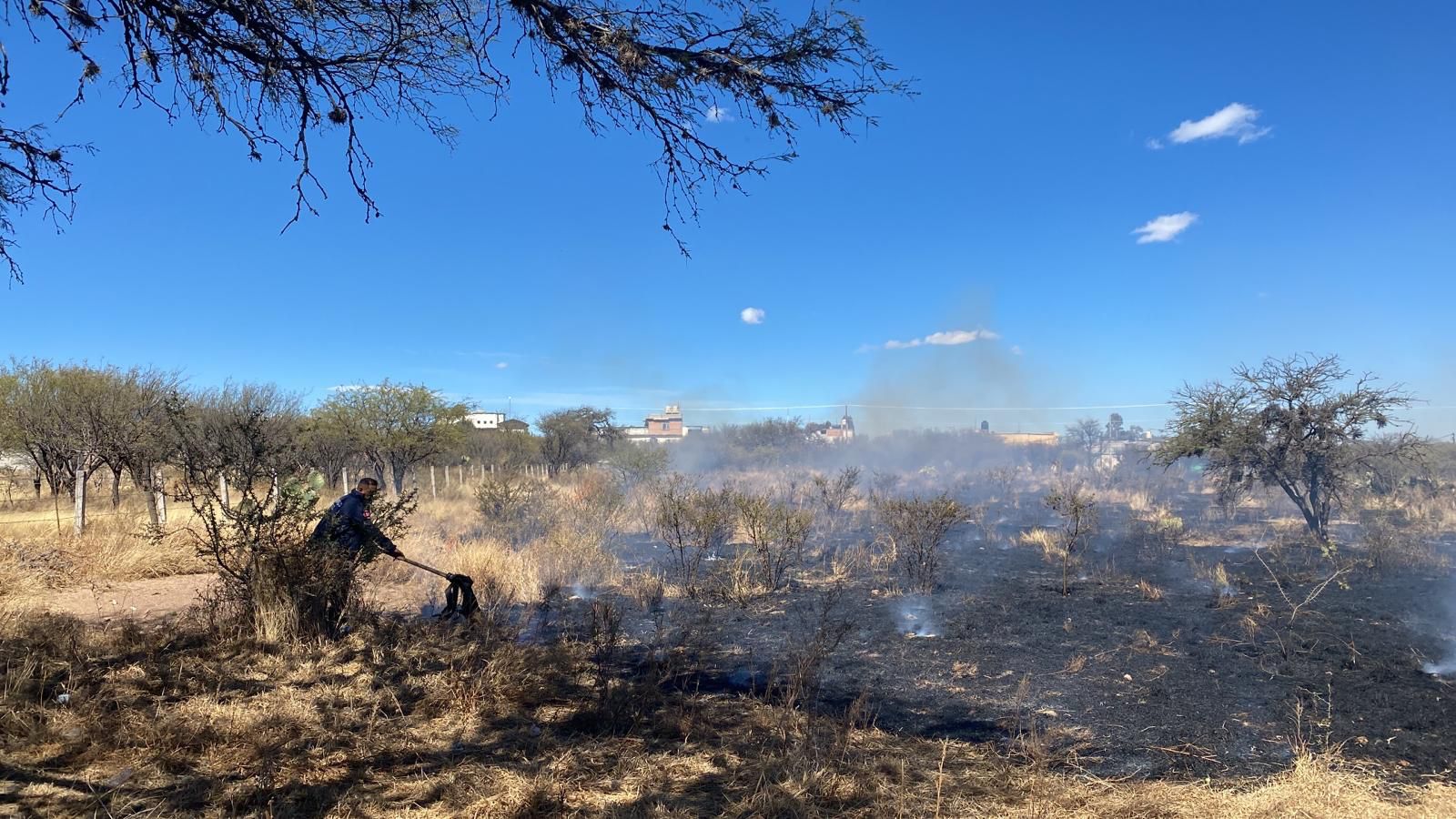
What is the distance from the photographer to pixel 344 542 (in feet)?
17.4

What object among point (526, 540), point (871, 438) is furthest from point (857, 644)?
point (871, 438)

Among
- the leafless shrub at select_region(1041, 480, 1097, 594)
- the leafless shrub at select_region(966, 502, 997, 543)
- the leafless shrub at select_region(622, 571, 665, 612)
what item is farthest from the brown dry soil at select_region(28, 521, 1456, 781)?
the leafless shrub at select_region(966, 502, 997, 543)

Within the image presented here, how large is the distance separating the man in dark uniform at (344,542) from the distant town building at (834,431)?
1642 inches

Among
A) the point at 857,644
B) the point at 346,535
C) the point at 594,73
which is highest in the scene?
the point at 594,73

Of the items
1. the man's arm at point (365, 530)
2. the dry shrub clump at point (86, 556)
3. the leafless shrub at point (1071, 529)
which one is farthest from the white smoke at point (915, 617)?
the dry shrub clump at point (86, 556)

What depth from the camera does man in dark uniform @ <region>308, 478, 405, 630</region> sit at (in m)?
4.94

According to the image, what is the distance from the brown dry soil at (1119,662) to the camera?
4.20 m

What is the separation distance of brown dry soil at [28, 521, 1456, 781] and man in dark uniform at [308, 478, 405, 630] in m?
1.91

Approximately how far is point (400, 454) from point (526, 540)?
8737 mm

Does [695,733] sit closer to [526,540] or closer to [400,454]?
[526,540]

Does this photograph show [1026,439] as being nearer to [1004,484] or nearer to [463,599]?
[1004,484]

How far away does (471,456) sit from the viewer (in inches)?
1164

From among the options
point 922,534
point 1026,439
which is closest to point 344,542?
point 922,534

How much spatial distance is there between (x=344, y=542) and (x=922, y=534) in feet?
24.5
